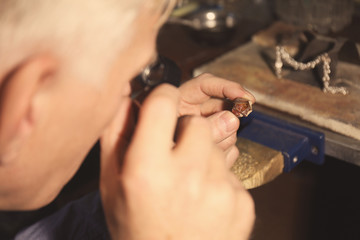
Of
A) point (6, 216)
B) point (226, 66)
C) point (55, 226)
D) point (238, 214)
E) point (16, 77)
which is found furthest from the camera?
point (6, 216)

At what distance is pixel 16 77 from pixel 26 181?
0.53 feet

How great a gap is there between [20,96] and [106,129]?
7.2 inches

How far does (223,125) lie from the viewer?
0.82 m

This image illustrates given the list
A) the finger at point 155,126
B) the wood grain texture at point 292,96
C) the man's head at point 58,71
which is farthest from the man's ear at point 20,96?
the wood grain texture at point 292,96

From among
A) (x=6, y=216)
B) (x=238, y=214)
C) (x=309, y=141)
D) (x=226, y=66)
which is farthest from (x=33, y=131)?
(x=6, y=216)

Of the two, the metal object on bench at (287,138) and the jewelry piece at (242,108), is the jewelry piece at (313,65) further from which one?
the jewelry piece at (242,108)

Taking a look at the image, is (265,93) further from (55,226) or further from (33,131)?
(33,131)

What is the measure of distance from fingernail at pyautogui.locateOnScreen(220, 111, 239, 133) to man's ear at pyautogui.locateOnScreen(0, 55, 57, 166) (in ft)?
1.40

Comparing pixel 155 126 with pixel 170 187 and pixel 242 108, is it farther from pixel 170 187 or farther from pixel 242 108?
pixel 242 108

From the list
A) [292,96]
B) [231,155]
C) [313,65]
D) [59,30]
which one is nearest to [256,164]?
[231,155]

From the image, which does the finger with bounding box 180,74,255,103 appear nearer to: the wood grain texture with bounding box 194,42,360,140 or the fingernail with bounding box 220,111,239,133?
the fingernail with bounding box 220,111,239,133

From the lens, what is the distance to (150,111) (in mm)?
545

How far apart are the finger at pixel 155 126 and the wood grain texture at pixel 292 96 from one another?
0.55 meters

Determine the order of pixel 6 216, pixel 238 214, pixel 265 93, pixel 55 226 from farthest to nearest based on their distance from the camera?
1. pixel 6 216
2. pixel 265 93
3. pixel 55 226
4. pixel 238 214
